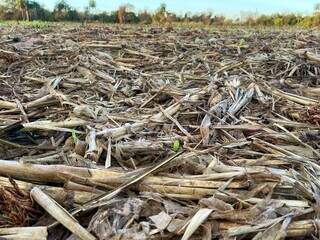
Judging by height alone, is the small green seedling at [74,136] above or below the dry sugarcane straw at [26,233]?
above

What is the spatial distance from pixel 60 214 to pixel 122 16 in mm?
23417

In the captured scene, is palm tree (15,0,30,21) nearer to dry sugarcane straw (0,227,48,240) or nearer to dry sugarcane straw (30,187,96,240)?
dry sugarcane straw (30,187,96,240)

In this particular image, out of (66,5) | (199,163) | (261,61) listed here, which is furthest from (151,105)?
(66,5)

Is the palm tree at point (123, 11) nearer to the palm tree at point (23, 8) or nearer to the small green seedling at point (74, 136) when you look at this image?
the palm tree at point (23, 8)

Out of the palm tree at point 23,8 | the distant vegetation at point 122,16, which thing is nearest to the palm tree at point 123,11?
the distant vegetation at point 122,16

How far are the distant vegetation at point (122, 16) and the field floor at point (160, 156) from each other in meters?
19.9

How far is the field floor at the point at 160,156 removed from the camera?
1896 millimetres

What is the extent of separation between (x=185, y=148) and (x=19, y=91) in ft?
6.68

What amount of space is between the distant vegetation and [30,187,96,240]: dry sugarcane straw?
22.1 m

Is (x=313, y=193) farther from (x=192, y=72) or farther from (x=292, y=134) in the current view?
(x=192, y=72)

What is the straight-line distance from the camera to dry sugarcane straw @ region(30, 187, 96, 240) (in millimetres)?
1852

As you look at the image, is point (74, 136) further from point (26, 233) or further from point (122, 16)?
point (122, 16)

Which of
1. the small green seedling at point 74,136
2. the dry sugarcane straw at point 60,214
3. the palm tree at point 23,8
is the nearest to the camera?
the dry sugarcane straw at point 60,214

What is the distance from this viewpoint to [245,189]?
6.94 feet
